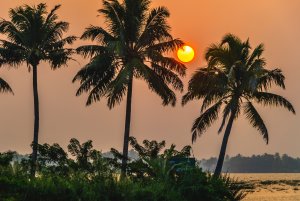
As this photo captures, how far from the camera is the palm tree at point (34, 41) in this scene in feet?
159

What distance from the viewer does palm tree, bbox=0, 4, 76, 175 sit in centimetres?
4856

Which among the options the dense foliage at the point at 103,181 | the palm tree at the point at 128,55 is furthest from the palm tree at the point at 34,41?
the dense foliage at the point at 103,181

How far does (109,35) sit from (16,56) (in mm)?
8157

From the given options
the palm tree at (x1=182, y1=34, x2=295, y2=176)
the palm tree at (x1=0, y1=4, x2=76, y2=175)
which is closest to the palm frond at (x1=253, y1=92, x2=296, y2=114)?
the palm tree at (x1=182, y1=34, x2=295, y2=176)

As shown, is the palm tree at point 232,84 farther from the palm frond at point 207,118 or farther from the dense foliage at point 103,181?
the dense foliage at point 103,181

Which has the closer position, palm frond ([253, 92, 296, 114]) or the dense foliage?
the dense foliage

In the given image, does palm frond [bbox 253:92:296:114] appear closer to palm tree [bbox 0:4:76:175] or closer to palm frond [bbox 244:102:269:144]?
palm frond [bbox 244:102:269:144]

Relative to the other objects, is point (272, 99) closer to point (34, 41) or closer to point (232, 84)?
point (232, 84)

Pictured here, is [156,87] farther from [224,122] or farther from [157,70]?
[224,122]

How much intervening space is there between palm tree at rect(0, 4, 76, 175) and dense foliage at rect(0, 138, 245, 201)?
20.7 metres

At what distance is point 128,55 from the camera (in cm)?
4594

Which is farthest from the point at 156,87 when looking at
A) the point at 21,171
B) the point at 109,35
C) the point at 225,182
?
the point at 21,171

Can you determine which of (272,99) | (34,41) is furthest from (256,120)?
(34,41)

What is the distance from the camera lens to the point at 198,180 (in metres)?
22.5
